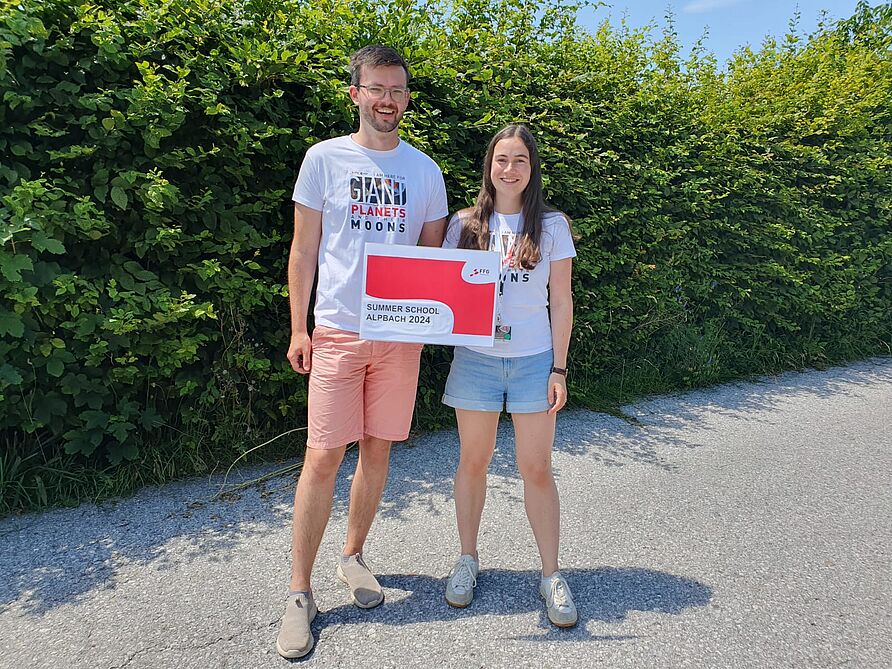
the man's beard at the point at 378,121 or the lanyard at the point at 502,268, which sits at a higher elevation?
the man's beard at the point at 378,121

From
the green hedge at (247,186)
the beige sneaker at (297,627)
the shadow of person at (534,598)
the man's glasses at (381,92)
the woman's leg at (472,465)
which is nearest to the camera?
the beige sneaker at (297,627)

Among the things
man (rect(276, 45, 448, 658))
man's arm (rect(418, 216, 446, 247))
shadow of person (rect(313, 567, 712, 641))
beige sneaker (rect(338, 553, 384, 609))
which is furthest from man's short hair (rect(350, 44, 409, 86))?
shadow of person (rect(313, 567, 712, 641))

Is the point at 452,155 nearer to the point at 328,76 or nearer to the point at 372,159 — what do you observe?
the point at 328,76

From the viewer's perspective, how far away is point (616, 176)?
5145 mm

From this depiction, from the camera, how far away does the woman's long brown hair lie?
2486 millimetres

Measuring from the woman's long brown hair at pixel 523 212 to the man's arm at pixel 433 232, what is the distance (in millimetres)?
104

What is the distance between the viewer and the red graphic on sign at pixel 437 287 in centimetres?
238

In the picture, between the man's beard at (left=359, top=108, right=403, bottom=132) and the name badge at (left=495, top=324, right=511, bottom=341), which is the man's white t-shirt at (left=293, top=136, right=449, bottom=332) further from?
the name badge at (left=495, top=324, right=511, bottom=341)

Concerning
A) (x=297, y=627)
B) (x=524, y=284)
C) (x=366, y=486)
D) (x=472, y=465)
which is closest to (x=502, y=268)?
(x=524, y=284)

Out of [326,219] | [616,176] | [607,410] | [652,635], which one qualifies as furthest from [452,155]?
[652,635]

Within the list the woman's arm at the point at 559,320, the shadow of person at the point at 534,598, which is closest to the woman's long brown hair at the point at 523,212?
the woman's arm at the point at 559,320

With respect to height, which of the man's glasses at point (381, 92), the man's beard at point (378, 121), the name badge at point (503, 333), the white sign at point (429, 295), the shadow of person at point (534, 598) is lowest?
the shadow of person at point (534, 598)

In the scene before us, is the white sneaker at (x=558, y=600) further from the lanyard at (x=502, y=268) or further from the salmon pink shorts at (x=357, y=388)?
the lanyard at (x=502, y=268)

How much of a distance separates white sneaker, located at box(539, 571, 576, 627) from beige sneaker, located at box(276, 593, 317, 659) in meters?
0.99
